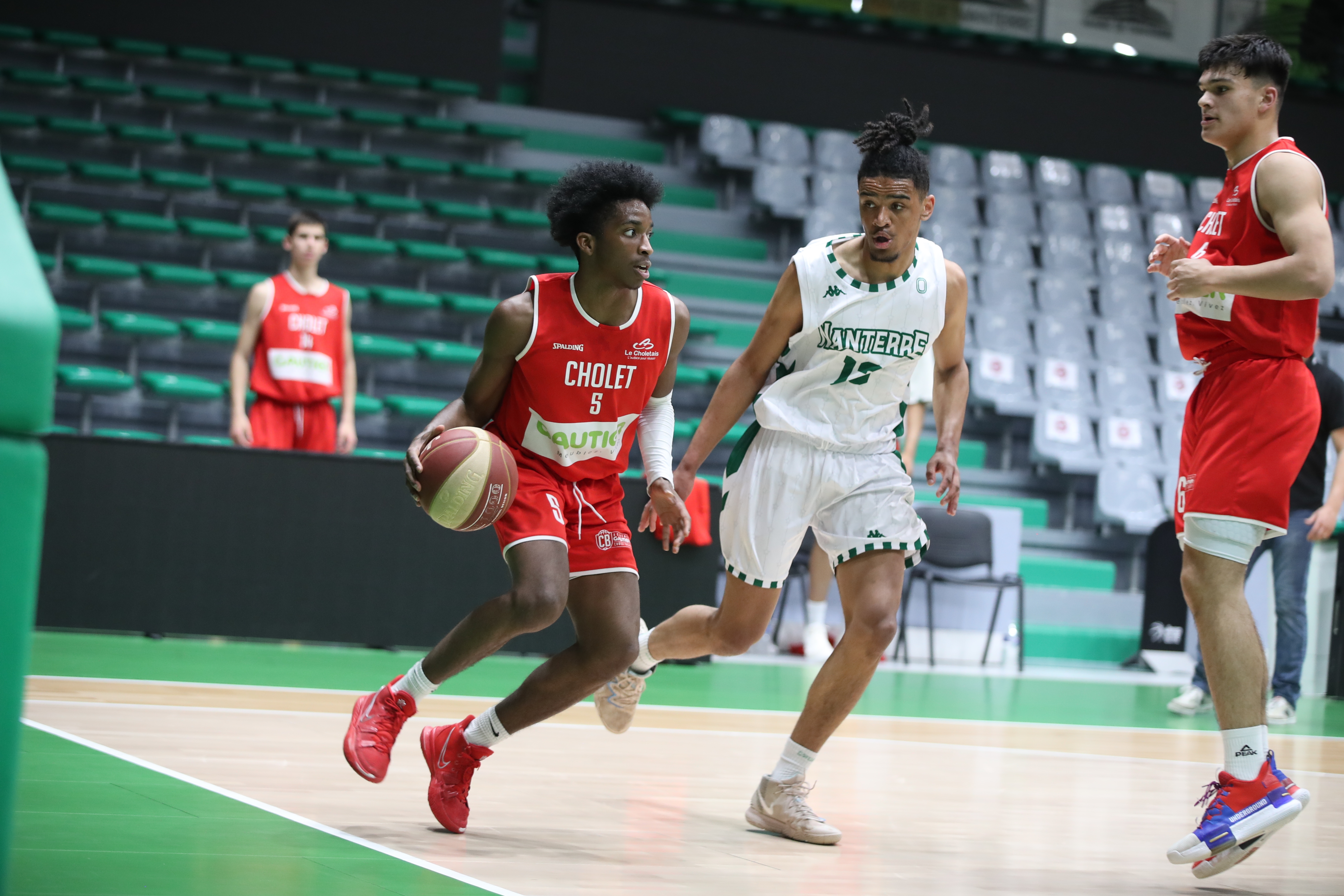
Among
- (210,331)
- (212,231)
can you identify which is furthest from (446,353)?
(212,231)

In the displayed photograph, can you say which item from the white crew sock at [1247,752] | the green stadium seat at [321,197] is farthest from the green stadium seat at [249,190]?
the white crew sock at [1247,752]

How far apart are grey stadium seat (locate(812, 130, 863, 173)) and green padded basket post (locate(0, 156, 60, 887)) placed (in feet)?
41.2

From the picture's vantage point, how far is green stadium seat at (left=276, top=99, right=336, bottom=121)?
41.8 feet

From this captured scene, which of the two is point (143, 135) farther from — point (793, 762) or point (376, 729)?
point (793, 762)

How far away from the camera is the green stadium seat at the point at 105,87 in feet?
40.3

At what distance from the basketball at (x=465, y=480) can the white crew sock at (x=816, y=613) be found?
579 cm

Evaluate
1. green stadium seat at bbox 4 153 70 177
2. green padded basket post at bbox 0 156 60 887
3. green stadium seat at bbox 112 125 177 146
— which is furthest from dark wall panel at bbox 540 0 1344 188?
green padded basket post at bbox 0 156 60 887

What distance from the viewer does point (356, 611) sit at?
24.5 feet

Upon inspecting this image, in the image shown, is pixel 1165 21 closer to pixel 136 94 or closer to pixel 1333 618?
pixel 1333 618

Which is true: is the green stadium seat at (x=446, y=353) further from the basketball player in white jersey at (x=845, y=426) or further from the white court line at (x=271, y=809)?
the basketball player in white jersey at (x=845, y=426)

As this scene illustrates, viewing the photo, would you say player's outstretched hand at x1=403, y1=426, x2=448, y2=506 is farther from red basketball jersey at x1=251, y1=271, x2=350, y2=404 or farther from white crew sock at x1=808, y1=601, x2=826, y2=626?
white crew sock at x1=808, y1=601, x2=826, y2=626

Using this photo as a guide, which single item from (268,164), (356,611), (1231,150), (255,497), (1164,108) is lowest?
(356,611)

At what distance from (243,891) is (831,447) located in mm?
1932

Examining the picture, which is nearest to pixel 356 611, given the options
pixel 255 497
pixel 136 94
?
pixel 255 497
